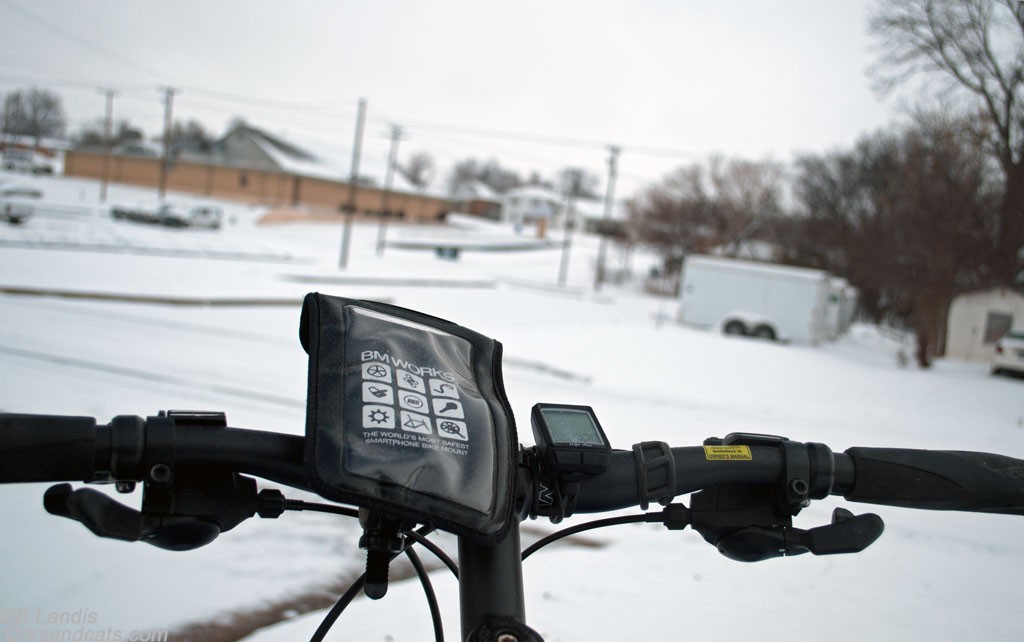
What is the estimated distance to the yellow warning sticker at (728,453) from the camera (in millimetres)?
1185

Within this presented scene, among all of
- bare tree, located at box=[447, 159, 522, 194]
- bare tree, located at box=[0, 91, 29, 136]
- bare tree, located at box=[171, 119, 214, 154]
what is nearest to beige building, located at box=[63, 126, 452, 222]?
bare tree, located at box=[171, 119, 214, 154]

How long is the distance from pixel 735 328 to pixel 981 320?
47.4 feet

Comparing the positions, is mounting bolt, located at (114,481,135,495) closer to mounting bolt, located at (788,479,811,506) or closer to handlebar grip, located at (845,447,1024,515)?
mounting bolt, located at (788,479,811,506)

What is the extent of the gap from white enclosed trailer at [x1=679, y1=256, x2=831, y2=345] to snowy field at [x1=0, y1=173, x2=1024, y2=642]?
5101 mm

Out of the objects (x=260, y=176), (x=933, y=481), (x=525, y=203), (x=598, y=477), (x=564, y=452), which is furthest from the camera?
(x=525, y=203)

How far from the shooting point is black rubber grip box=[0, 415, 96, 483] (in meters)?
0.90

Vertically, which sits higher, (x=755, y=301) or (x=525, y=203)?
(x=525, y=203)

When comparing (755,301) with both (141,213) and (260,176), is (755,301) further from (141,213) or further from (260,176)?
(260,176)

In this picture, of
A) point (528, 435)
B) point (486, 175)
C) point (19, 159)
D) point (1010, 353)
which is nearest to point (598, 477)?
point (528, 435)

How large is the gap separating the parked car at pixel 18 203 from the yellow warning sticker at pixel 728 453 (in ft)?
24.8

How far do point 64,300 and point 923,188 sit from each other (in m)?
15.2

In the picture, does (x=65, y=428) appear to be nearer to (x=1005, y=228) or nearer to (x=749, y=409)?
(x=1005, y=228)

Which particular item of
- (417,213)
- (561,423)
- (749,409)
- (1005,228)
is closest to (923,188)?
(749,409)

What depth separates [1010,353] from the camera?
7.00 m
